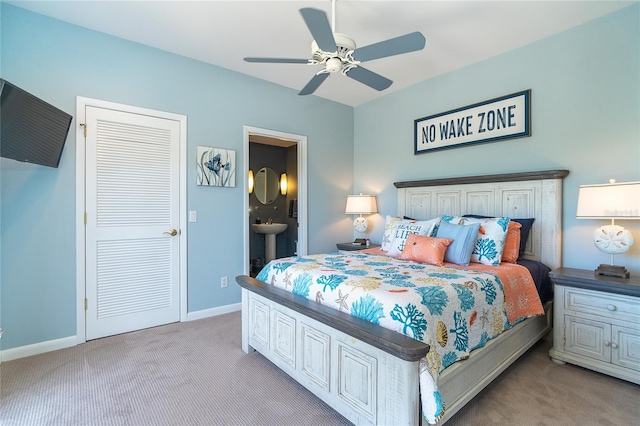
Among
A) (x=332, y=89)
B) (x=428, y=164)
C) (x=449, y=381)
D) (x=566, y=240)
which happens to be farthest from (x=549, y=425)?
(x=332, y=89)

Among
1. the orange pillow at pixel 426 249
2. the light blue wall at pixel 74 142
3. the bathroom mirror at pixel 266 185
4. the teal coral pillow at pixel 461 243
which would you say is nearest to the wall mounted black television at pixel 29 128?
the light blue wall at pixel 74 142

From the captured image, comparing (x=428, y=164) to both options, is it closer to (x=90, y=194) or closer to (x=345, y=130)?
(x=345, y=130)

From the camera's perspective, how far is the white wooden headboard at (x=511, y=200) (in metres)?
2.82

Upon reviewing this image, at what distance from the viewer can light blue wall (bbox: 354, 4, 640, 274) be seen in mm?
2506

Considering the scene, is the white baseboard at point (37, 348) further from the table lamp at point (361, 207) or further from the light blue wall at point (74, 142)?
the table lamp at point (361, 207)

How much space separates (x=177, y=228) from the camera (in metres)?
3.29

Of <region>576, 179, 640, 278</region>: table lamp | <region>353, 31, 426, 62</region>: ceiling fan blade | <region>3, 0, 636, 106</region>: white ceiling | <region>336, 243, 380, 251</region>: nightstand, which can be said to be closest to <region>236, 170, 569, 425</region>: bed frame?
<region>576, 179, 640, 278</region>: table lamp

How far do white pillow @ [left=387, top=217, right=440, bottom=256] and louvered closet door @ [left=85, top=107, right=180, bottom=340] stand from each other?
229 cm

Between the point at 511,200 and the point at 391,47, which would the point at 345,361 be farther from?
the point at 511,200

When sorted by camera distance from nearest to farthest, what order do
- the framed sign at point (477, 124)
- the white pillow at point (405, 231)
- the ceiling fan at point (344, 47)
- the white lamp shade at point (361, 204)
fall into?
the ceiling fan at point (344, 47) < the white pillow at point (405, 231) < the framed sign at point (477, 124) < the white lamp shade at point (361, 204)

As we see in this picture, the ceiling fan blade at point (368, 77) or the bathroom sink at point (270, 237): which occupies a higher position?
the ceiling fan blade at point (368, 77)

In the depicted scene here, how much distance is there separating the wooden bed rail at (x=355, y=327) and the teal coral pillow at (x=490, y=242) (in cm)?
153

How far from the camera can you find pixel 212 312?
11.5ft

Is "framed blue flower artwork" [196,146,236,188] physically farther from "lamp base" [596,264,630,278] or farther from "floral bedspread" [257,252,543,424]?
"lamp base" [596,264,630,278]
